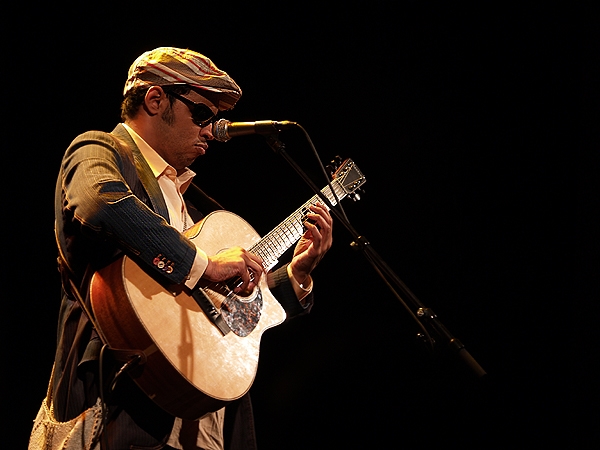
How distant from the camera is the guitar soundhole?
7.19 feet

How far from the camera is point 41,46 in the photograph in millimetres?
3359

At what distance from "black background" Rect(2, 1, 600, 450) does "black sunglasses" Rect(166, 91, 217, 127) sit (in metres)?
1.29

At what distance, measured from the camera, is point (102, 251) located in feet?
6.50

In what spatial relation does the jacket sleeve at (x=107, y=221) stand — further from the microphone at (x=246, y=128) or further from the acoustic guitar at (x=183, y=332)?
the microphone at (x=246, y=128)

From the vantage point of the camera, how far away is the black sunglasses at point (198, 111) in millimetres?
2426

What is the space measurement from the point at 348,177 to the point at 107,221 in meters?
1.43

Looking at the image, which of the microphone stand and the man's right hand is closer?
the microphone stand

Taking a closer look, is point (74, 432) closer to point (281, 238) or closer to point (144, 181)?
point (144, 181)

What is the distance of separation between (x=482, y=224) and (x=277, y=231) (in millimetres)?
1745

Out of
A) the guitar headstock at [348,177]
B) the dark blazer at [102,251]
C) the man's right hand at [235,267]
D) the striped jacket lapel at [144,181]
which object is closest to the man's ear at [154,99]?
the striped jacket lapel at [144,181]

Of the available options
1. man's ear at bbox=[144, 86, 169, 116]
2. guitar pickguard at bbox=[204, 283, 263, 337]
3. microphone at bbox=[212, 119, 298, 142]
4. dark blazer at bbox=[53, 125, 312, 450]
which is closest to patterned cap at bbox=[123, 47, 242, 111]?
man's ear at bbox=[144, 86, 169, 116]

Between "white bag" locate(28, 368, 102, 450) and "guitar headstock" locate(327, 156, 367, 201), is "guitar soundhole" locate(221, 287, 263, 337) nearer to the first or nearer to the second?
"white bag" locate(28, 368, 102, 450)

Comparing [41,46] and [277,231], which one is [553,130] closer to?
[277,231]

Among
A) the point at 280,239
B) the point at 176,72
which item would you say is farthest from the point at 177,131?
the point at 280,239
